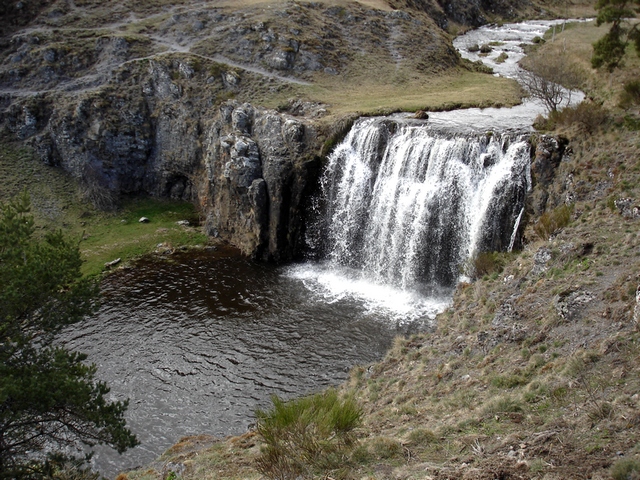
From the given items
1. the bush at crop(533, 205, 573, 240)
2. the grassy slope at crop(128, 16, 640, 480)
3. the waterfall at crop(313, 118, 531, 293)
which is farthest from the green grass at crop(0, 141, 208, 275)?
the bush at crop(533, 205, 573, 240)

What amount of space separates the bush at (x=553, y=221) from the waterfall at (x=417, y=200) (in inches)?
110

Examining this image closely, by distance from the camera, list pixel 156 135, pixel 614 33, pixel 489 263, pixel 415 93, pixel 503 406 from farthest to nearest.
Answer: pixel 156 135, pixel 415 93, pixel 614 33, pixel 489 263, pixel 503 406

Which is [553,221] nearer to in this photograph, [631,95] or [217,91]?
[631,95]

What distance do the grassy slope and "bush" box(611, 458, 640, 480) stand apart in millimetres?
364

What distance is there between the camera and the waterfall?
85.5ft

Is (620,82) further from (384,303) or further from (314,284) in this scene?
(314,284)

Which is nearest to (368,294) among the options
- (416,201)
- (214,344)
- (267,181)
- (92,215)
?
(416,201)

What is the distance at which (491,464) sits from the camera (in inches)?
347

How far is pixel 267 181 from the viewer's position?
1382 inches

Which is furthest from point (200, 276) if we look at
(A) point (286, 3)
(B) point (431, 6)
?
(B) point (431, 6)

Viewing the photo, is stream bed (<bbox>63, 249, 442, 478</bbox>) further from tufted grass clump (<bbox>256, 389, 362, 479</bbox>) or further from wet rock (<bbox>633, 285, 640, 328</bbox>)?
wet rock (<bbox>633, 285, 640, 328</bbox>)

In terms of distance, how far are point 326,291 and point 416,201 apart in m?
7.88

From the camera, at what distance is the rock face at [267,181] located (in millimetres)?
34719

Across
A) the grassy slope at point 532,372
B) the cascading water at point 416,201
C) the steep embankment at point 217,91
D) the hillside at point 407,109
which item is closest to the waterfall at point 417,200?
the cascading water at point 416,201
